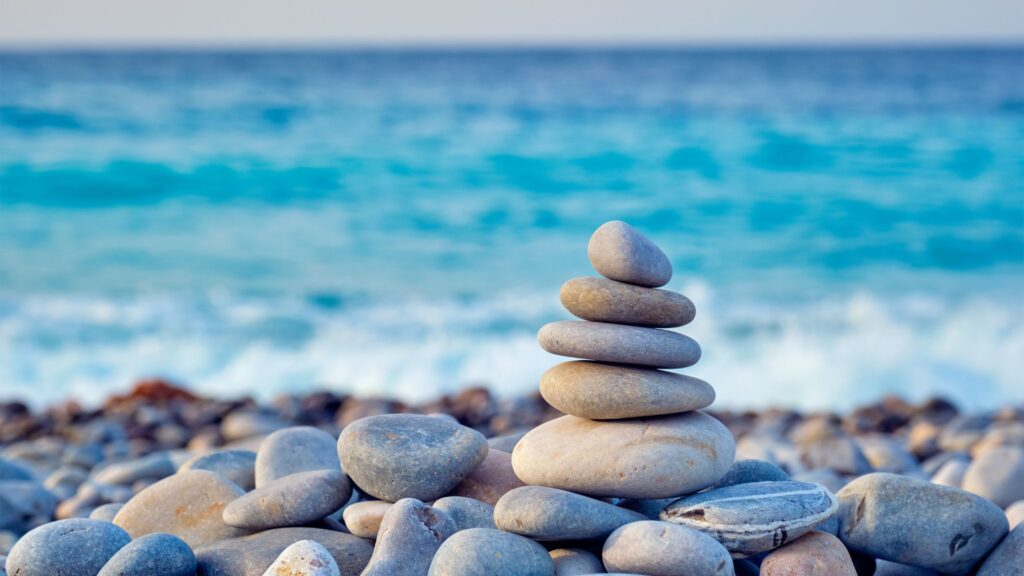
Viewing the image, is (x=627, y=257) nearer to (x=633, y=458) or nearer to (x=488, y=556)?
(x=633, y=458)

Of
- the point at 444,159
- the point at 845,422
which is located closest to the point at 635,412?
the point at 845,422

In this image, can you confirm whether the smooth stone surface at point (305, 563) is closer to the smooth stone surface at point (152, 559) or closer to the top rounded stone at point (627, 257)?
the smooth stone surface at point (152, 559)

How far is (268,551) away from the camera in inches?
118

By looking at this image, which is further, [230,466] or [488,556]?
[230,466]

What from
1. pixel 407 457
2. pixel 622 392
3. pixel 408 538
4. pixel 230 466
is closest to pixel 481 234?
pixel 230 466

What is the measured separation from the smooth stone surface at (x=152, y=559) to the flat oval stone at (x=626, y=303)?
1306 mm

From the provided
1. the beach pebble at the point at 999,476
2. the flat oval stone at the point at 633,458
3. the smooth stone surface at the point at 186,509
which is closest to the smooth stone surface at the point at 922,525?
the flat oval stone at the point at 633,458

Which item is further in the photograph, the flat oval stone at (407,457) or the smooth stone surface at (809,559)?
the flat oval stone at (407,457)

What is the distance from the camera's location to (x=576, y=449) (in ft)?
9.82

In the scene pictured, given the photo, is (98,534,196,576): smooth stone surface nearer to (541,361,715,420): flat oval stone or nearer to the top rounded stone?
(541,361,715,420): flat oval stone

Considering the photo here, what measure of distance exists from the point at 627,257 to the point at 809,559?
0.97 metres

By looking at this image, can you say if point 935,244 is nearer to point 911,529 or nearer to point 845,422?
point 845,422

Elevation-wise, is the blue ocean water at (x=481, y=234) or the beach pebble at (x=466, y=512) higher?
the blue ocean water at (x=481, y=234)

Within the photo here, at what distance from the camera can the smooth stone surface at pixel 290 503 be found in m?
3.10
